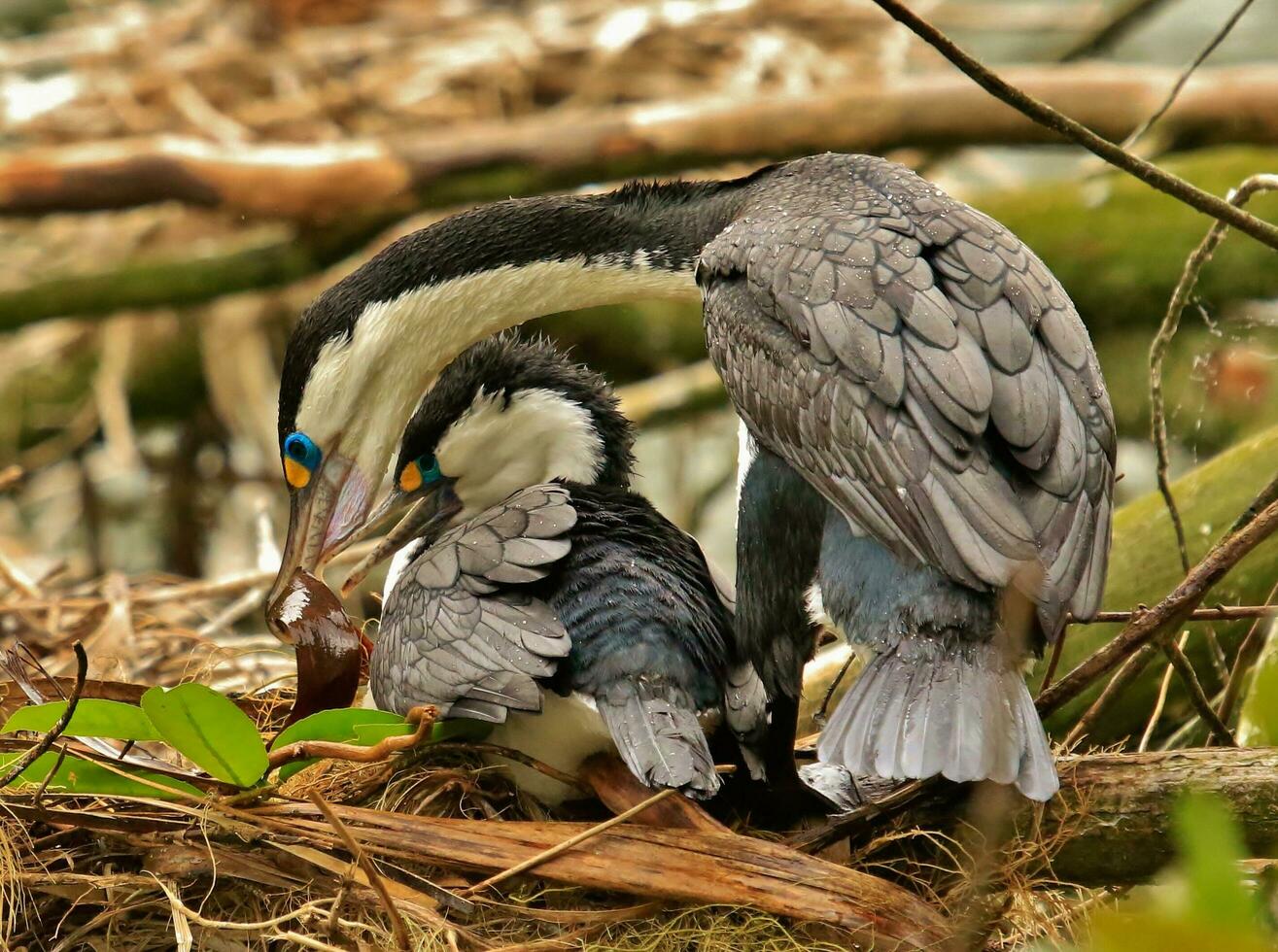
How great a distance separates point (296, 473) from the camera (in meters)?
3.15

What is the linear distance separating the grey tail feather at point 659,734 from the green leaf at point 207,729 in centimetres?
52

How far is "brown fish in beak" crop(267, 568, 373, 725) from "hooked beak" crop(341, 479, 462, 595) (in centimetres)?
36

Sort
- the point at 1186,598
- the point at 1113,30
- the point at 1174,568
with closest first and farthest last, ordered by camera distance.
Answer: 1. the point at 1186,598
2. the point at 1174,568
3. the point at 1113,30

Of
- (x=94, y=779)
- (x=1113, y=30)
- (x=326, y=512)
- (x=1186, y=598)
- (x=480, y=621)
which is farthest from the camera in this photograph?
(x=1113, y=30)

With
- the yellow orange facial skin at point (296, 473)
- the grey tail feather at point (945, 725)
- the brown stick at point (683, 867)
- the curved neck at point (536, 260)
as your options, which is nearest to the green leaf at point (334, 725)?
the brown stick at point (683, 867)

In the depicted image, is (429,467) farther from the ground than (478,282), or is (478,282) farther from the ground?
(478,282)

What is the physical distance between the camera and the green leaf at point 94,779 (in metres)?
2.33

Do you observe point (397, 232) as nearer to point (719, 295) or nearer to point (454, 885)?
point (719, 295)

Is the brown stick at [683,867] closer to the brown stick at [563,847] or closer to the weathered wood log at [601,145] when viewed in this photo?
the brown stick at [563,847]

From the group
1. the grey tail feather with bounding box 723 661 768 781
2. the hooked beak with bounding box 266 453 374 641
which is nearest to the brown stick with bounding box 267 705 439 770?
the grey tail feather with bounding box 723 661 768 781

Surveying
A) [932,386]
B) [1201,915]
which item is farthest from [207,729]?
[1201,915]

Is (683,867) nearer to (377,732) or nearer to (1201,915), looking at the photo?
(377,732)

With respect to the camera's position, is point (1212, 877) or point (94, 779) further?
point (94, 779)

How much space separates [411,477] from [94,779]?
3.21 ft
